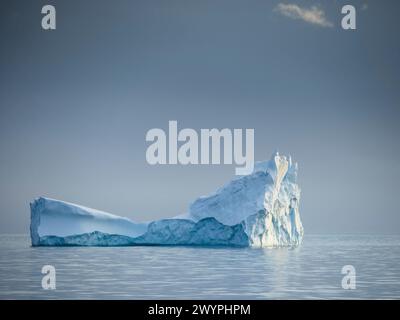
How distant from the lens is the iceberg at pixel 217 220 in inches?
1229

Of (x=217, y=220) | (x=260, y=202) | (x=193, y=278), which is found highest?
(x=260, y=202)

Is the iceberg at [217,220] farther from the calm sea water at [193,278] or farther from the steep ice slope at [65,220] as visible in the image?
the calm sea water at [193,278]

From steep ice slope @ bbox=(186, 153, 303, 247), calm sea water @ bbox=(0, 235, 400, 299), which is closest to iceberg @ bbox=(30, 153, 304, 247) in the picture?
steep ice slope @ bbox=(186, 153, 303, 247)

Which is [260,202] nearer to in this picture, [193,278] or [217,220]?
[217,220]

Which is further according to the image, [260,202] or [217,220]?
[217,220]

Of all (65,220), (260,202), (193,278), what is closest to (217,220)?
(260,202)

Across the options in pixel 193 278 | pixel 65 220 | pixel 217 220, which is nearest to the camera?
pixel 193 278

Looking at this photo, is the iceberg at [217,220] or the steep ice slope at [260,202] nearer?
the steep ice slope at [260,202]

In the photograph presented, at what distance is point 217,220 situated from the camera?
31.5 m

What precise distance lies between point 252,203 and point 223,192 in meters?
1.57

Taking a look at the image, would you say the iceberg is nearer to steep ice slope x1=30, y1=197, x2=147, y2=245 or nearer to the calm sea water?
steep ice slope x1=30, y1=197, x2=147, y2=245

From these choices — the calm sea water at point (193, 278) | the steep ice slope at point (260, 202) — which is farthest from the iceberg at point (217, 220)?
the calm sea water at point (193, 278)

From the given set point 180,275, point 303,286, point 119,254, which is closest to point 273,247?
point 119,254

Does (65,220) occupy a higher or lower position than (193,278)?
higher
